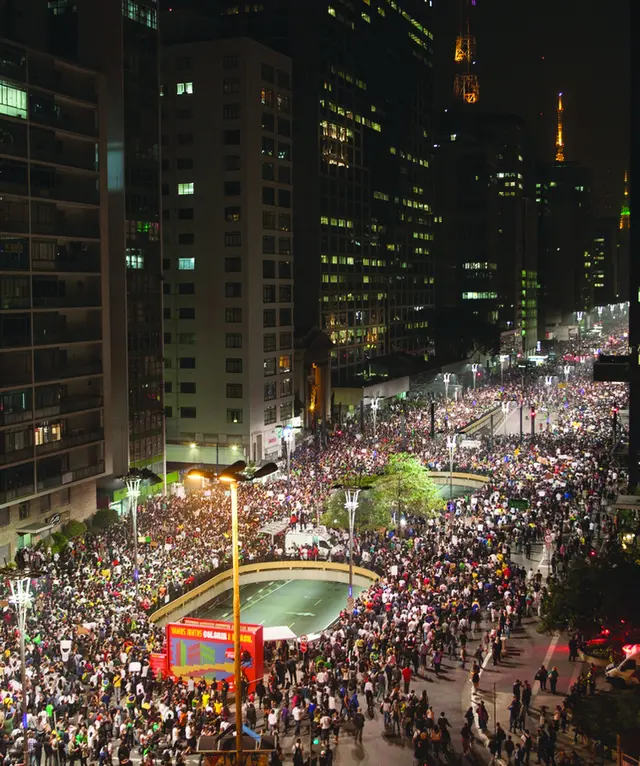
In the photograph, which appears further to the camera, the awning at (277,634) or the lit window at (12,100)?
the lit window at (12,100)

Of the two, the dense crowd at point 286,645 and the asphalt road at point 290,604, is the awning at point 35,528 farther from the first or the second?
the asphalt road at point 290,604

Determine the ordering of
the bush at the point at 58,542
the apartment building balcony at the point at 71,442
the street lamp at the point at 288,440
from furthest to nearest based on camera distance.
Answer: the street lamp at the point at 288,440
the apartment building balcony at the point at 71,442
the bush at the point at 58,542

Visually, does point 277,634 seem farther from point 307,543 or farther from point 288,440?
point 288,440

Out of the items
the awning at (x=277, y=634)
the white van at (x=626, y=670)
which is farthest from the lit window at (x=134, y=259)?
the white van at (x=626, y=670)

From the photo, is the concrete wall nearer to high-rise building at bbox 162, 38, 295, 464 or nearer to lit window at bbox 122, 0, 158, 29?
high-rise building at bbox 162, 38, 295, 464

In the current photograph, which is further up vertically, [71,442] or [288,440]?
[71,442]

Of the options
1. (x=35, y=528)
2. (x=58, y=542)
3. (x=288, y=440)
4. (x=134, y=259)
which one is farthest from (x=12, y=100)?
(x=288, y=440)
